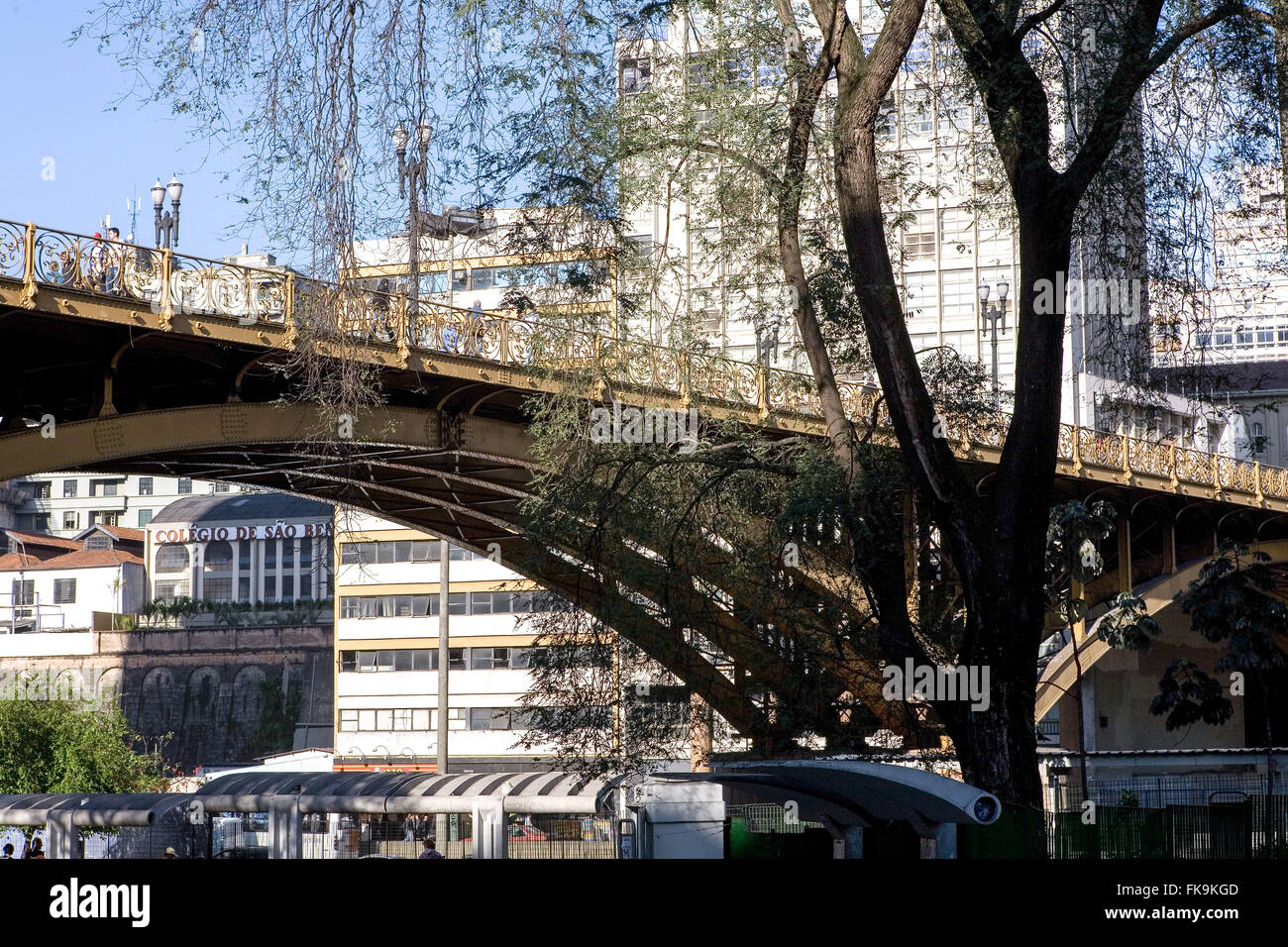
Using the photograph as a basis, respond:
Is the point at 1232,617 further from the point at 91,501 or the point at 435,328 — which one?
the point at 91,501

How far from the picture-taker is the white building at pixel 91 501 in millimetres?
118562

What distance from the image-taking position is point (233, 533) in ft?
334

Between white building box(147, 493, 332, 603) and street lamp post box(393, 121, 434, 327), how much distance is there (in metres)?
94.4

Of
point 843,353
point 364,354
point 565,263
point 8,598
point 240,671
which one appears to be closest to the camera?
point 364,354

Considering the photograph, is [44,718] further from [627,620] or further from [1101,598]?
[627,620]

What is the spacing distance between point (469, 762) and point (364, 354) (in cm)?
6001

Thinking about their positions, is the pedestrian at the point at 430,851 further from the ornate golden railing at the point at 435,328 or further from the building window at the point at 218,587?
the building window at the point at 218,587

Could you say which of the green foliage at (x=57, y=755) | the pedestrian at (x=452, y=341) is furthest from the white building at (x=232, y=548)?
the pedestrian at (x=452, y=341)

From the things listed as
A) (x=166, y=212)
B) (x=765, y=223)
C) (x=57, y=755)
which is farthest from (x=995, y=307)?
(x=57, y=755)

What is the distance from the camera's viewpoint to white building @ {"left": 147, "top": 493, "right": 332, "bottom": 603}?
4016 inches

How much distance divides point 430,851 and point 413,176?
16.6 m

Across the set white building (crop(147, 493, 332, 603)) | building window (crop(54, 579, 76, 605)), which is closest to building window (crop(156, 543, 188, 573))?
white building (crop(147, 493, 332, 603))
